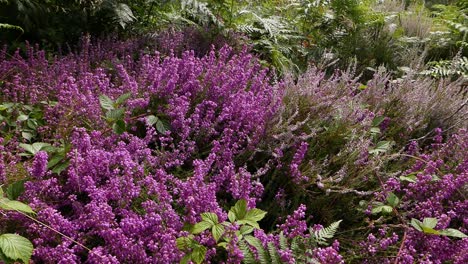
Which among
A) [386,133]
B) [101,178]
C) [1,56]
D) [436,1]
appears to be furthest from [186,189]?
[436,1]

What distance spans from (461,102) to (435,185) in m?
1.14

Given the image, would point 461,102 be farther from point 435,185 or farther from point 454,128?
point 435,185

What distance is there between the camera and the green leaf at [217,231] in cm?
139

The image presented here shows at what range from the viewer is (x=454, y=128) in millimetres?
2777

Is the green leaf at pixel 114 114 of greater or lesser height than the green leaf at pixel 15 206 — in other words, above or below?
above

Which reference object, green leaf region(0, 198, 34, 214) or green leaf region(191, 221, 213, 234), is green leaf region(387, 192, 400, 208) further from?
green leaf region(0, 198, 34, 214)

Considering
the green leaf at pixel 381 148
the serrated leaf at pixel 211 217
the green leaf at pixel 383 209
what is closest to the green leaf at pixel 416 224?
the green leaf at pixel 383 209

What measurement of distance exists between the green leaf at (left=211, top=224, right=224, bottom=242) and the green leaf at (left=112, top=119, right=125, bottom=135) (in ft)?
2.27

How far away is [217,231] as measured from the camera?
1421mm

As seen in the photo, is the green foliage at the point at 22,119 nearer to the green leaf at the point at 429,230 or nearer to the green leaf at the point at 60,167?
the green leaf at the point at 60,167

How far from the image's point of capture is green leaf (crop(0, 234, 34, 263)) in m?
1.27

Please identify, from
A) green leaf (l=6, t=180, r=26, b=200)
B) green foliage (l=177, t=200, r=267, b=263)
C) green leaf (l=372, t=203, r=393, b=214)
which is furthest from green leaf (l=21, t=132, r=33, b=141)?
green leaf (l=372, t=203, r=393, b=214)

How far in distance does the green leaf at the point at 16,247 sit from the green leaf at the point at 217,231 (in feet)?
1.79

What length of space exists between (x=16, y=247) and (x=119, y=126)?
28.4 inches
